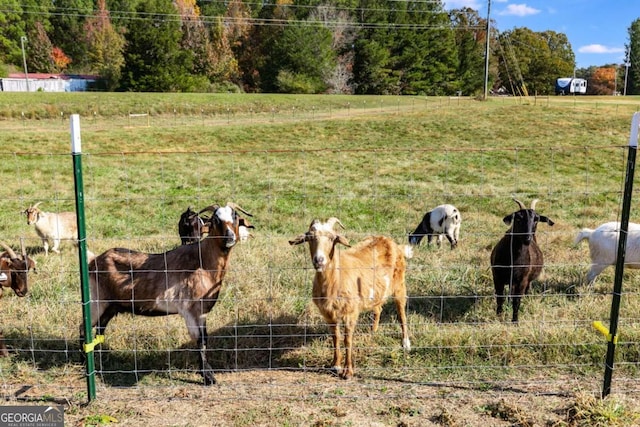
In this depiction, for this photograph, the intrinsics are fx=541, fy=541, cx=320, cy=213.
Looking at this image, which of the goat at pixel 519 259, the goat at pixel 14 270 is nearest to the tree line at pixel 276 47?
the goat at pixel 14 270

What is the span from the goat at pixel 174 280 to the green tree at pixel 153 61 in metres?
54.9

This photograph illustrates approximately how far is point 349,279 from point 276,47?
6177 cm

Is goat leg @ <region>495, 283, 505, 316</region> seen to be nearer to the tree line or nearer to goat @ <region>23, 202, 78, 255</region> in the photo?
goat @ <region>23, 202, 78, 255</region>

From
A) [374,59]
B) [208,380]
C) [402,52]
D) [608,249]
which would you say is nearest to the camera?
[208,380]

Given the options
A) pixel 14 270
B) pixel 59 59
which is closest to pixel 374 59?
pixel 59 59

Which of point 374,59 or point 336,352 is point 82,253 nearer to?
point 336,352

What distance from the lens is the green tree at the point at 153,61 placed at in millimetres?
57000

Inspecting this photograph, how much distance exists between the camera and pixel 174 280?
18.1 feet

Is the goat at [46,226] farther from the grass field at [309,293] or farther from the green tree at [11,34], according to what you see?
the green tree at [11,34]

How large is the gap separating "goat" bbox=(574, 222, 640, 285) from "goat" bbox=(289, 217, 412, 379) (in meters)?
3.43

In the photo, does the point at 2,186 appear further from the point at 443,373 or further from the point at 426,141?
the point at 426,141

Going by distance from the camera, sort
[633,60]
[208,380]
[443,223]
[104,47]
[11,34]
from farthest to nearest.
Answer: [633,60]
[11,34]
[104,47]
[443,223]
[208,380]

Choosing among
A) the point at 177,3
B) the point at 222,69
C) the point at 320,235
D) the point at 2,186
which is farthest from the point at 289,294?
the point at 177,3

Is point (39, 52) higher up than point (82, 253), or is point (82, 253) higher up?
point (39, 52)
